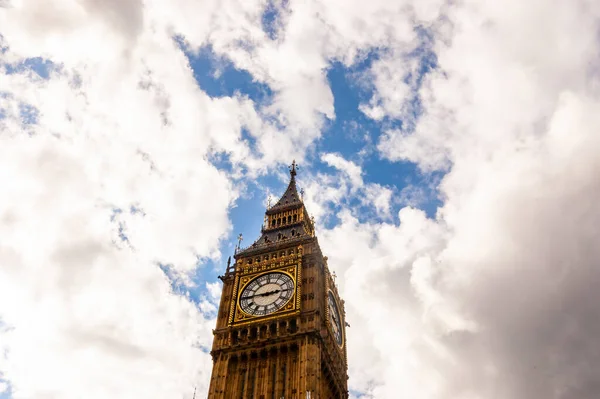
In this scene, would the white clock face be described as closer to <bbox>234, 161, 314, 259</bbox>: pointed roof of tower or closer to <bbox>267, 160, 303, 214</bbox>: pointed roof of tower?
<bbox>234, 161, 314, 259</bbox>: pointed roof of tower

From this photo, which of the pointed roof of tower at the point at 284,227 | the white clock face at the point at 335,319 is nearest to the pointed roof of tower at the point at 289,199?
the pointed roof of tower at the point at 284,227

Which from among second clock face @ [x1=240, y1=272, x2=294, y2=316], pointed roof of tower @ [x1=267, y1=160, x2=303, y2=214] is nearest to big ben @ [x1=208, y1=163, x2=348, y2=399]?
second clock face @ [x1=240, y1=272, x2=294, y2=316]

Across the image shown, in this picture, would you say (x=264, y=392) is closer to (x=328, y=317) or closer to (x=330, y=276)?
(x=328, y=317)

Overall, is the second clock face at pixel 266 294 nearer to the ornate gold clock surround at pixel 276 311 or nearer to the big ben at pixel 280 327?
the big ben at pixel 280 327

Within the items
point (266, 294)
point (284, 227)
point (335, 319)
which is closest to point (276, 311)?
point (266, 294)

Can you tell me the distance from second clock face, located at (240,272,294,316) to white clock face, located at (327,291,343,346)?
19.1 ft

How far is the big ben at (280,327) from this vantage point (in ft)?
217

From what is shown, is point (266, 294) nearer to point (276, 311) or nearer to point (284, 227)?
point (276, 311)

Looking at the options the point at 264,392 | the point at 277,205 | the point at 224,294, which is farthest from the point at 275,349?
the point at 277,205

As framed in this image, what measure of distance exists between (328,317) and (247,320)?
31.4 ft

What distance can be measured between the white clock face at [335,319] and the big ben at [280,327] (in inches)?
5.0

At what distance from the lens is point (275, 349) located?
225ft

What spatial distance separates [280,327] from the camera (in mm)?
70000

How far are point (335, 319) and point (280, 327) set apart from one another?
1132cm
